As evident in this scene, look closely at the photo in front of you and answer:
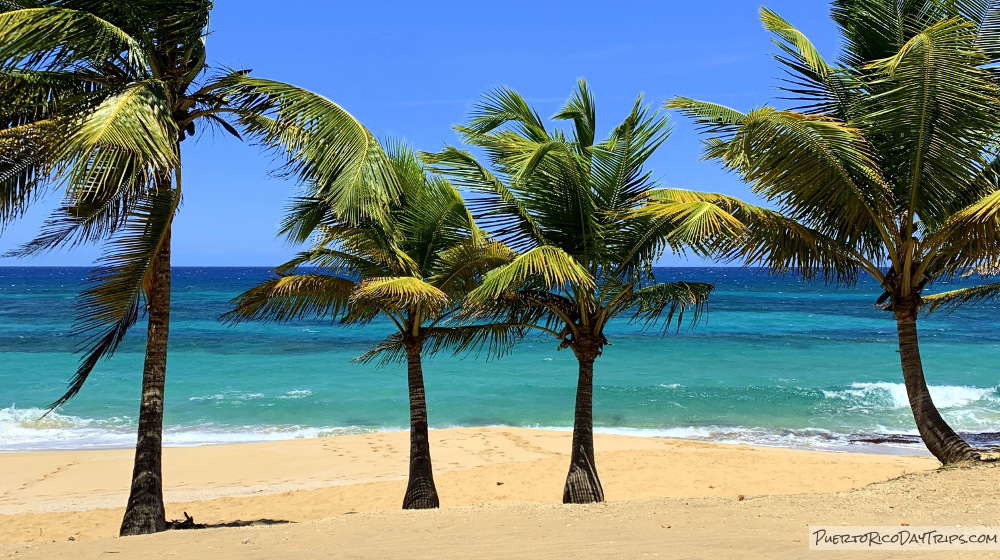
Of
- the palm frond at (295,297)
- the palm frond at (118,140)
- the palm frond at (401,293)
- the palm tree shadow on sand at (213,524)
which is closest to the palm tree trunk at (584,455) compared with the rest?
the palm frond at (401,293)

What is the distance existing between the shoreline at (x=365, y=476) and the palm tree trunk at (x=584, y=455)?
5.17 ft

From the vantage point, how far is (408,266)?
317 inches

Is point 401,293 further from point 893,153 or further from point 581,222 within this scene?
point 893,153

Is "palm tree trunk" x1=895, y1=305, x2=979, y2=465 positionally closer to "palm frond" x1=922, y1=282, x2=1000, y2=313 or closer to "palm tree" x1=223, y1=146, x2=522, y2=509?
"palm frond" x1=922, y1=282, x2=1000, y2=313

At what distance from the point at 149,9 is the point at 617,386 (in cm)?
1724

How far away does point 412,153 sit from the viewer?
28.2 ft

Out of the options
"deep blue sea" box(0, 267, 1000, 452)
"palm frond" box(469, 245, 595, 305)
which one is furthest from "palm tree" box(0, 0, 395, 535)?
"deep blue sea" box(0, 267, 1000, 452)

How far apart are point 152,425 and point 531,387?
14.9 m

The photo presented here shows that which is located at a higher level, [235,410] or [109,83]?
[109,83]

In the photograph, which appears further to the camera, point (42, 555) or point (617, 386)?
point (617, 386)

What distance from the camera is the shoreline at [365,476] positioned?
9.88 m

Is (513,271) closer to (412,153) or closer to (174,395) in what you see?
(412,153)

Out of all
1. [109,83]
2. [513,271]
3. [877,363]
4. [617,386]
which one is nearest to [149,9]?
[109,83]

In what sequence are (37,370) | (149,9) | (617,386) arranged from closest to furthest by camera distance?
(149,9) < (617,386) < (37,370)
